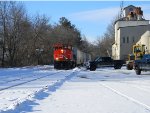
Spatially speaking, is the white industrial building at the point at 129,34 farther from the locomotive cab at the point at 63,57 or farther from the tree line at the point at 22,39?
the locomotive cab at the point at 63,57

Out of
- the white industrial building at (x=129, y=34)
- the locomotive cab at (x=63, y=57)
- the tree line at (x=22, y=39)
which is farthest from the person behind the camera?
the white industrial building at (x=129, y=34)

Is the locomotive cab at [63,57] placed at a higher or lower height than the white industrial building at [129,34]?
lower

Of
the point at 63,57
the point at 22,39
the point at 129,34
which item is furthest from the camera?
the point at 129,34

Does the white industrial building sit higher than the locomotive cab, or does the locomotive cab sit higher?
the white industrial building

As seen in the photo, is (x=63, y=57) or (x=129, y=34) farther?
(x=129, y=34)

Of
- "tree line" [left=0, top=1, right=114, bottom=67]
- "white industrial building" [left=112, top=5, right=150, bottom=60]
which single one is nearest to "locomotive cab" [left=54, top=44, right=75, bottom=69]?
"tree line" [left=0, top=1, right=114, bottom=67]

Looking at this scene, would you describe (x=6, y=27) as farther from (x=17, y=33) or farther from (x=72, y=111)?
(x=72, y=111)

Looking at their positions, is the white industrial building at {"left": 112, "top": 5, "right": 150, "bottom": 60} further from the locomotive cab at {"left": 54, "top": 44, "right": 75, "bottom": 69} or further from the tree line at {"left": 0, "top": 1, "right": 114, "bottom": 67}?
the locomotive cab at {"left": 54, "top": 44, "right": 75, "bottom": 69}

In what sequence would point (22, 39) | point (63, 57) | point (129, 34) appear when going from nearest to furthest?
point (63, 57)
point (22, 39)
point (129, 34)

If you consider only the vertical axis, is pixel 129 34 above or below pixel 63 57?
above

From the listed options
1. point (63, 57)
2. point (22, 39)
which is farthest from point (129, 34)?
point (63, 57)

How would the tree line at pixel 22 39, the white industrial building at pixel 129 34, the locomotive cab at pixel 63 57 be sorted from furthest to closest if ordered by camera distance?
the white industrial building at pixel 129 34
the tree line at pixel 22 39
the locomotive cab at pixel 63 57

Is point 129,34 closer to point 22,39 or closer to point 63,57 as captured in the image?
point 22,39

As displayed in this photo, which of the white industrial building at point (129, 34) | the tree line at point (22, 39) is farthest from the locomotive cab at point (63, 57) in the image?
the white industrial building at point (129, 34)
